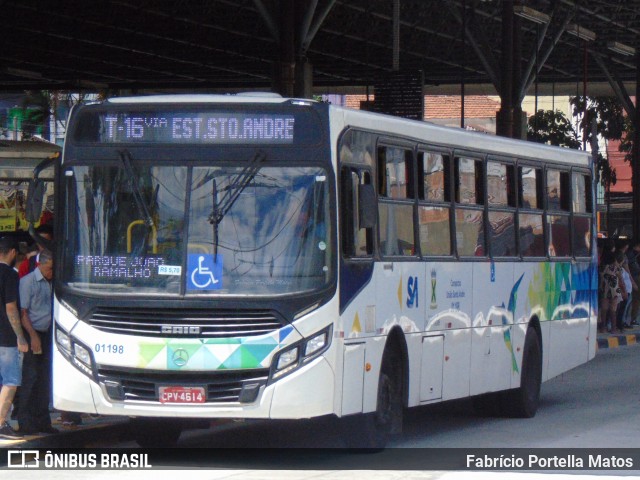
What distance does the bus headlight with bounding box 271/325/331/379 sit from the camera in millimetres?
10125

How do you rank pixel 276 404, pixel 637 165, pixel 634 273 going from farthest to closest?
pixel 637 165
pixel 634 273
pixel 276 404

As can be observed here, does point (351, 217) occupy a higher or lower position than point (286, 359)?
higher

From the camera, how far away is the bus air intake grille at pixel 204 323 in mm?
10141

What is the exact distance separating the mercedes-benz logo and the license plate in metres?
0.18

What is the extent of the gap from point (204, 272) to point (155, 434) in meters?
2.26

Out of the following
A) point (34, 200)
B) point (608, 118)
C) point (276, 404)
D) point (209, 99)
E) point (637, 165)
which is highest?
point (608, 118)

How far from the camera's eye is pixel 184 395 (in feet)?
33.3

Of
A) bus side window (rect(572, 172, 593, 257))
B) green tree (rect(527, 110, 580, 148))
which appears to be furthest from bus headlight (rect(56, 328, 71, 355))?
green tree (rect(527, 110, 580, 148))

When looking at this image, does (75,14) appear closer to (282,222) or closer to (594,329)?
(594,329)

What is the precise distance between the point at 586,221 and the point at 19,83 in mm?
28869

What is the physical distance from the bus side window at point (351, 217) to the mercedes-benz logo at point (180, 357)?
4.58 ft

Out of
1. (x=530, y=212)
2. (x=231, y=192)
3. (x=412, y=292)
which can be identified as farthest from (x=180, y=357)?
(x=530, y=212)

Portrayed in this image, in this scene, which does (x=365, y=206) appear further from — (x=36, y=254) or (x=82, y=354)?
(x=36, y=254)

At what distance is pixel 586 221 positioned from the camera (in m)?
17.3
